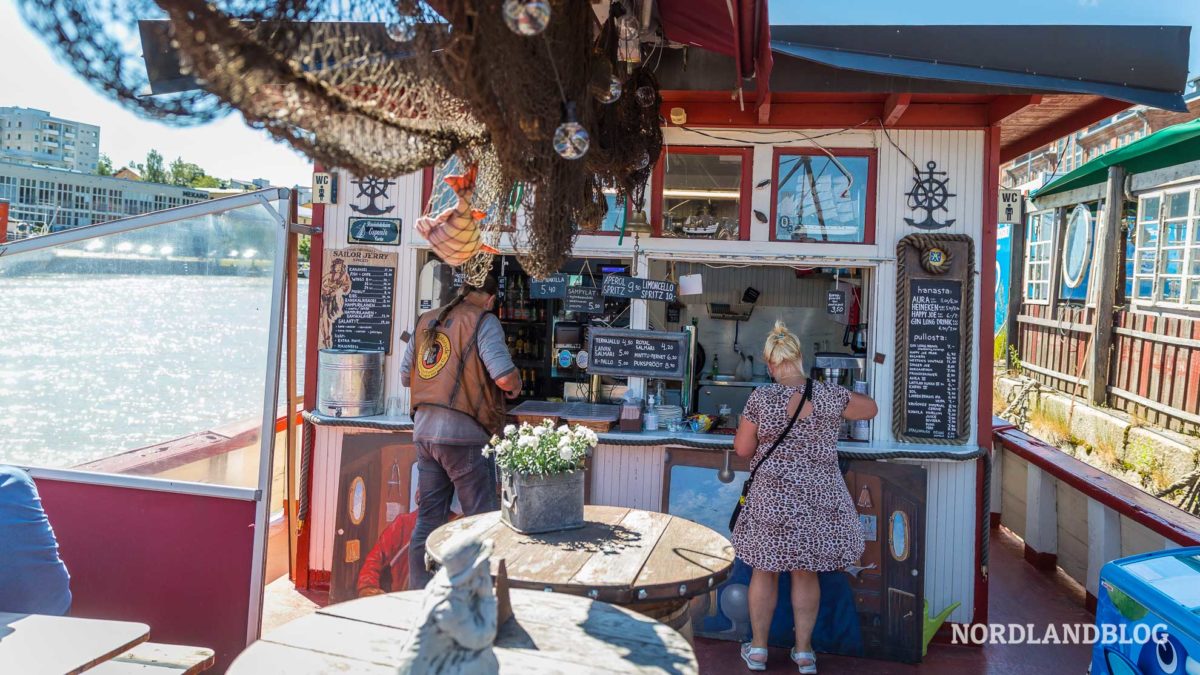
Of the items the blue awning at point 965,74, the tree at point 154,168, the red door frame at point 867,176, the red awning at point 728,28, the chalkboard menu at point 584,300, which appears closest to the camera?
the red awning at point 728,28

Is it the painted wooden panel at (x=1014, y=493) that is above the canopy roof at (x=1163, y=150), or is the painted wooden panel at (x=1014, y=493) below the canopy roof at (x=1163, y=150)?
below

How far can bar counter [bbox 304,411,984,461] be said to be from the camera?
4.78 m

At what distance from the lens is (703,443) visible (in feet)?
16.1

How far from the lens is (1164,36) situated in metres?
3.91

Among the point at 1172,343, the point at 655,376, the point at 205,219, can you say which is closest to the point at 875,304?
the point at 655,376

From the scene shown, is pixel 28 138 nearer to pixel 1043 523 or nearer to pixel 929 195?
pixel 929 195

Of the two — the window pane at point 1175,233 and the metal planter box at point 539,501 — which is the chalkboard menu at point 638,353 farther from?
the window pane at point 1175,233

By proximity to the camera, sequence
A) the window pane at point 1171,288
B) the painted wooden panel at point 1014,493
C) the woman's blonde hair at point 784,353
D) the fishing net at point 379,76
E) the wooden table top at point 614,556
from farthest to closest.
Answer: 1. the window pane at point 1171,288
2. the painted wooden panel at point 1014,493
3. the woman's blonde hair at point 784,353
4. the wooden table top at point 614,556
5. the fishing net at point 379,76

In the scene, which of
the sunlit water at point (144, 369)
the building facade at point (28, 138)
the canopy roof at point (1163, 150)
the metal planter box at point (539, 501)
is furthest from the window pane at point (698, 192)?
the building facade at point (28, 138)

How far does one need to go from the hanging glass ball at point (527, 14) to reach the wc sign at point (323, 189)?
3973 mm

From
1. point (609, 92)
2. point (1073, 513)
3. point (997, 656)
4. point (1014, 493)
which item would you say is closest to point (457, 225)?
point (609, 92)

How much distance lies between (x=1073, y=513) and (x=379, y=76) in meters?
6.04

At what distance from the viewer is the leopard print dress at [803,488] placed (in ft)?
13.3

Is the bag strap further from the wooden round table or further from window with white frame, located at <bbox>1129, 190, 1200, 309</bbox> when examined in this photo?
window with white frame, located at <bbox>1129, 190, 1200, 309</bbox>
